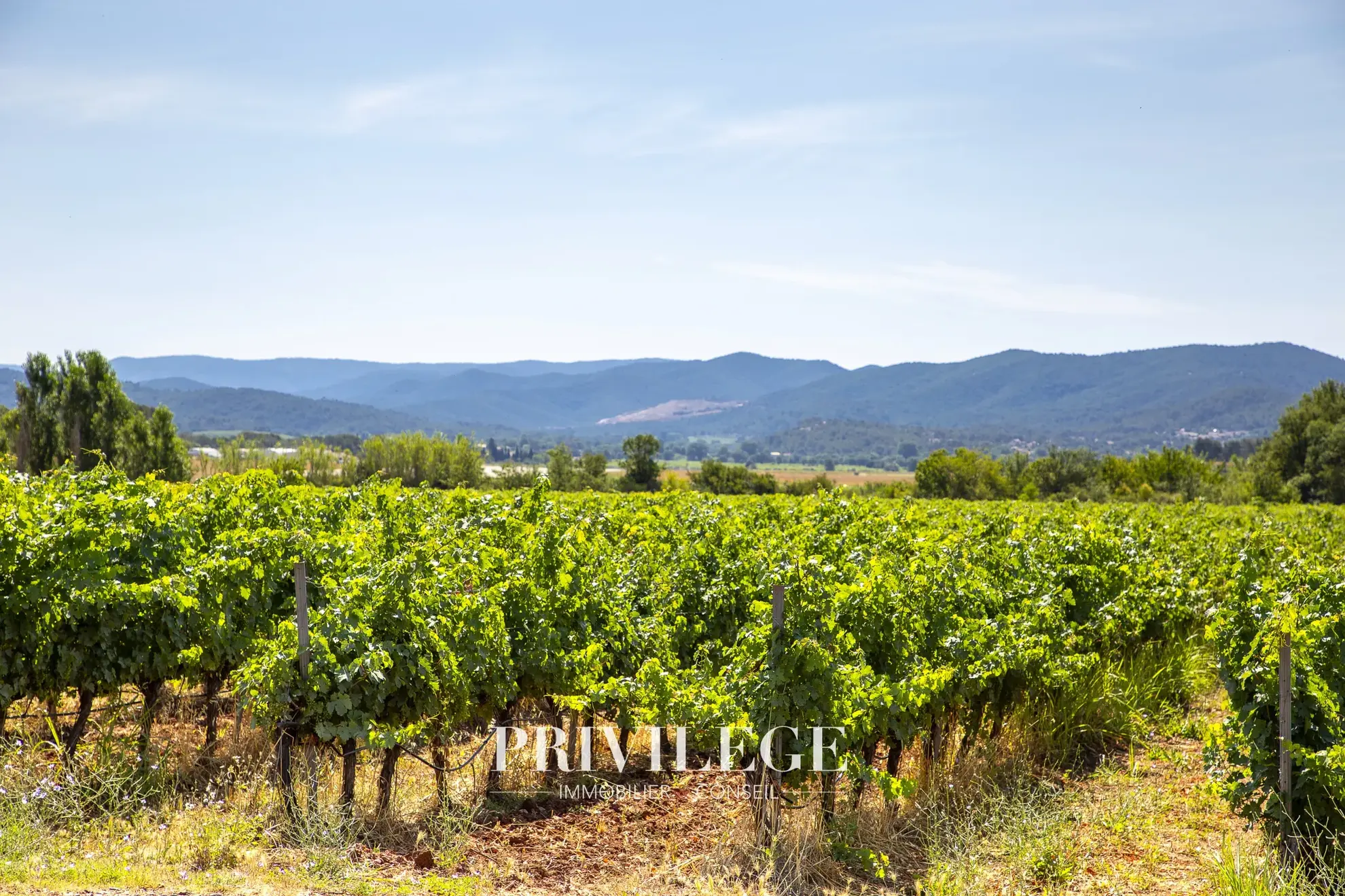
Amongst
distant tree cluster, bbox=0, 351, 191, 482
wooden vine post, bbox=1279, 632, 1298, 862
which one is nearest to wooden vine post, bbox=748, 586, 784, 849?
wooden vine post, bbox=1279, 632, 1298, 862

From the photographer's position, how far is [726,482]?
66.6m

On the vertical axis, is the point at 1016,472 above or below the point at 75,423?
below

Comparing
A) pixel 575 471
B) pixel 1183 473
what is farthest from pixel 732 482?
pixel 1183 473

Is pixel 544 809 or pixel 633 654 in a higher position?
pixel 633 654

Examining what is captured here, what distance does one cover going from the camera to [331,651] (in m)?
6.22

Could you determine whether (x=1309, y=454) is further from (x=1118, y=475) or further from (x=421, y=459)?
(x=421, y=459)

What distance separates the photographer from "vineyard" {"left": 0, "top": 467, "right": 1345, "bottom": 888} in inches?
243

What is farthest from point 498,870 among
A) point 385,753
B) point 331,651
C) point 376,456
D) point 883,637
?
A: point 376,456

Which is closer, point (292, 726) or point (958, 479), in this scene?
point (292, 726)

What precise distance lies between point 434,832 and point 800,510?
8.86 meters

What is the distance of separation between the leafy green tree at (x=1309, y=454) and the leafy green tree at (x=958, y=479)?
19.5m

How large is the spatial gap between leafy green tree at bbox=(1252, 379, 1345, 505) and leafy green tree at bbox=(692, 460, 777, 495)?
33756 mm

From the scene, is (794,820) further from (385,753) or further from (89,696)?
(89,696)

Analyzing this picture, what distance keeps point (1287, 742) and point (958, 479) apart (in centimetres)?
7687
